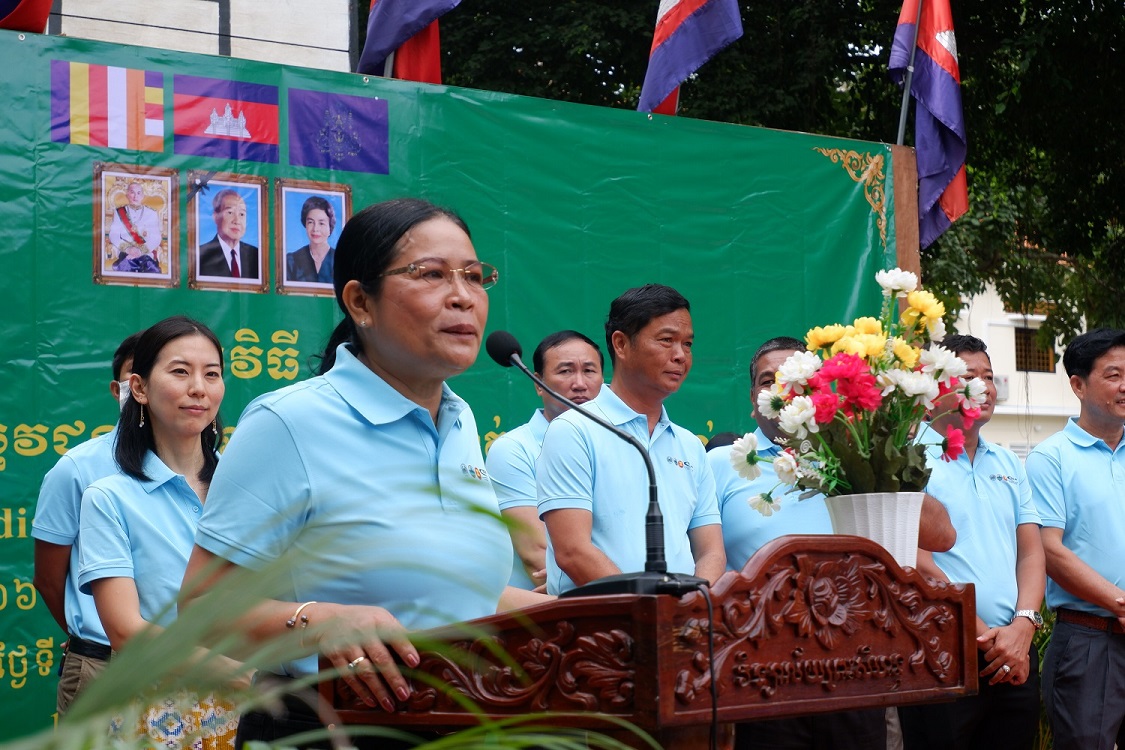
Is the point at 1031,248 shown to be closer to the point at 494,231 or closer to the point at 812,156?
the point at 812,156

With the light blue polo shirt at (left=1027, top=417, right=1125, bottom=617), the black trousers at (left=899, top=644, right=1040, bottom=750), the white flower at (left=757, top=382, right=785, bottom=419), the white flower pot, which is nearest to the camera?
the white flower pot

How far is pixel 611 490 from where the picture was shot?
3.48 m

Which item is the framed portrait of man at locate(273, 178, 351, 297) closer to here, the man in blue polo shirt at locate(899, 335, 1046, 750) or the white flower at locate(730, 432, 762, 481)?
the white flower at locate(730, 432, 762, 481)

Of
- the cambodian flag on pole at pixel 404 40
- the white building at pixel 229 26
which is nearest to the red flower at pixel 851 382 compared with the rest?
the cambodian flag on pole at pixel 404 40

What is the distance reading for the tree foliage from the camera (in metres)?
9.80

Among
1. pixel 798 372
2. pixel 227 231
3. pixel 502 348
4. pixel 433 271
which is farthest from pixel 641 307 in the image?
pixel 227 231

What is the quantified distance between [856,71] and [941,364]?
25.8 ft

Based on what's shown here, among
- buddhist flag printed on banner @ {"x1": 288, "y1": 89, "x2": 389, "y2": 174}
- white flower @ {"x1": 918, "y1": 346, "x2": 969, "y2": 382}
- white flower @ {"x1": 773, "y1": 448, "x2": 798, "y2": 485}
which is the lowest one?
white flower @ {"x1": 773, "y1": 448, "x2": 798, "y2": 485}

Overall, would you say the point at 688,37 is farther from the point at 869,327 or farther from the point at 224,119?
the point at 869,327

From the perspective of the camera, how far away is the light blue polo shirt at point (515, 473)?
14.3 feet

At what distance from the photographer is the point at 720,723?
1785mm

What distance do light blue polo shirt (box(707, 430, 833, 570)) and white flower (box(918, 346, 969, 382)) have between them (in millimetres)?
880

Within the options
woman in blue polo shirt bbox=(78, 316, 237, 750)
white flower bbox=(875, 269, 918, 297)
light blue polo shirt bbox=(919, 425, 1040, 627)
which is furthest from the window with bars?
woman in blue polo shirt bbox=(78, 316, 237, 750)

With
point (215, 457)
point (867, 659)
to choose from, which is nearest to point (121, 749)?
point (867, 659)
